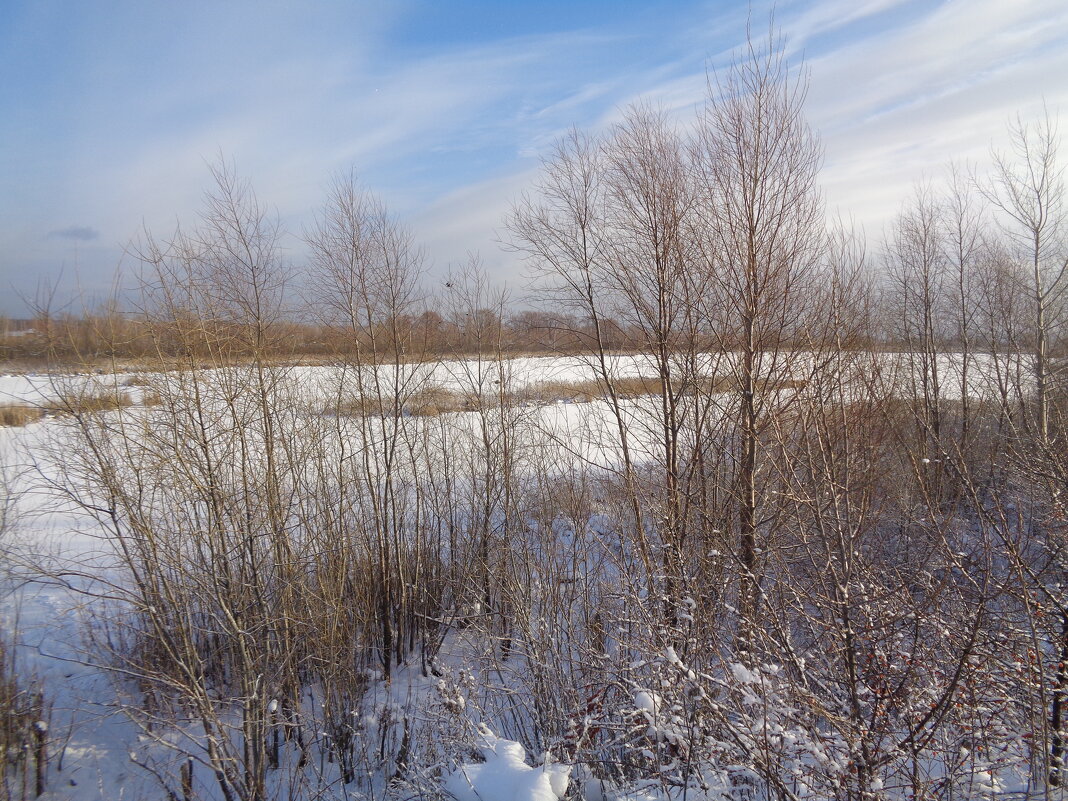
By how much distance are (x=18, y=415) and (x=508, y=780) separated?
7.44 meters

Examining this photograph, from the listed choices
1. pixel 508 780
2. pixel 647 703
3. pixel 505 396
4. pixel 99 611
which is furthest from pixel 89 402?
pixel 647 703

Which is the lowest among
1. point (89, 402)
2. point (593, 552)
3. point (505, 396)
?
point (593, 552)

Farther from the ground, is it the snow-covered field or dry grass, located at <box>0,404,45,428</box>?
dry grass, located at <box>0,404,45,428</box>

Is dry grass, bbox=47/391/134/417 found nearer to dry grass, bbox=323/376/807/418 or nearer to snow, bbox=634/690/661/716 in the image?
dry grass, bbox=323/376/807/418

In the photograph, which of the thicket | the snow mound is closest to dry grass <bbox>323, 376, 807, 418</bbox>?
the thicket

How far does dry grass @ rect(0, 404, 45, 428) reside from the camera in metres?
6.49

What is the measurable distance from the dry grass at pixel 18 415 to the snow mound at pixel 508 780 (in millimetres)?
6090

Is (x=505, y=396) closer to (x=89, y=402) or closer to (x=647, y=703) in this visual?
(x=89, y=402)

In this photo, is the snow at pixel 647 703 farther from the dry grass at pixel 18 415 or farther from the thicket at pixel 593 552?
the dry grass at pixel 18 415

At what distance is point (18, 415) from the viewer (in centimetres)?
697

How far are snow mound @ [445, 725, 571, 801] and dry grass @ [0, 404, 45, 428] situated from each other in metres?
6.09

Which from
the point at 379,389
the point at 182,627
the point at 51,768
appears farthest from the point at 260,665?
the point at 379,389

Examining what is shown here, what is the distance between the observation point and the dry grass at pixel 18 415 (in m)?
6.49

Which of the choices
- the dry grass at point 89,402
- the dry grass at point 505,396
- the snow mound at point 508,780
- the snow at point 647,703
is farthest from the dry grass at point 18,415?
the snow at point 647,703
